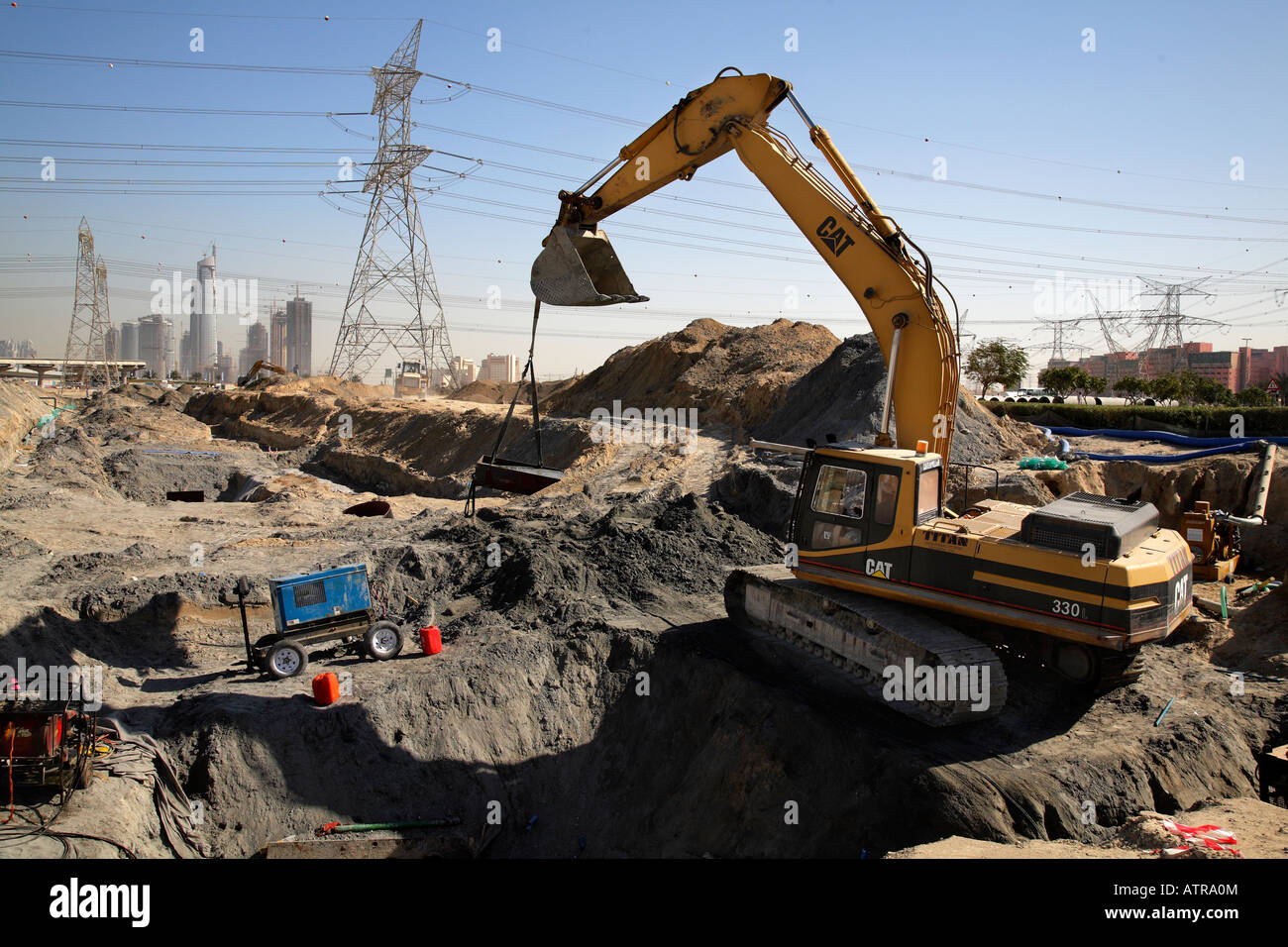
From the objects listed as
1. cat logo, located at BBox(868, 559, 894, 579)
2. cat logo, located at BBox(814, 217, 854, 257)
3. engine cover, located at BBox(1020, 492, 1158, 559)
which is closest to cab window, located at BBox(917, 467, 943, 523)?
cat logo, located at BBox(868, 559, 894, 579)

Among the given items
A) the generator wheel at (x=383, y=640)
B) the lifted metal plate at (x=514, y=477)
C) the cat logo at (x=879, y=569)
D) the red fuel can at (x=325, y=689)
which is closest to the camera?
the cat logo at (x=879, y=569)

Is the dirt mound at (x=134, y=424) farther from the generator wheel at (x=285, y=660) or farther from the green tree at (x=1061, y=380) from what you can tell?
the green tree at (x=1061, y=380)

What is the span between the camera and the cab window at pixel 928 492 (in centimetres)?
841

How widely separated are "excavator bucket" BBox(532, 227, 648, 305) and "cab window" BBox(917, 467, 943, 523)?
4.25 metres

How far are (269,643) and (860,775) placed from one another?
25.8 ft

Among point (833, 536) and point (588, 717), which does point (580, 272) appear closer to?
point (833, 536)

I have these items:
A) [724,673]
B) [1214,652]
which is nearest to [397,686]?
[724,673]

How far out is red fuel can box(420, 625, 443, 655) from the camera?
11.2 metres

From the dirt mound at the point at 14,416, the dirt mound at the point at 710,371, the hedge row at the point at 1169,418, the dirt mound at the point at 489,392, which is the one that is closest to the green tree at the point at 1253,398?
the hedge row at the point at 1169,418

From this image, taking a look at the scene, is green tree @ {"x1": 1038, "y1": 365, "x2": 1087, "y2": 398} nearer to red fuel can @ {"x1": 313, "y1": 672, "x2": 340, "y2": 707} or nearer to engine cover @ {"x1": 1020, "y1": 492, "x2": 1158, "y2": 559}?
engine cover @ {"x1": 1020, "y1": 492, "x2": 1158, "y2": 559}

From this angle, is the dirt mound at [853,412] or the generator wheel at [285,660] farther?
the dirt mound at [853,412]

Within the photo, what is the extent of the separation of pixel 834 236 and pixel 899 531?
357 centimetres
